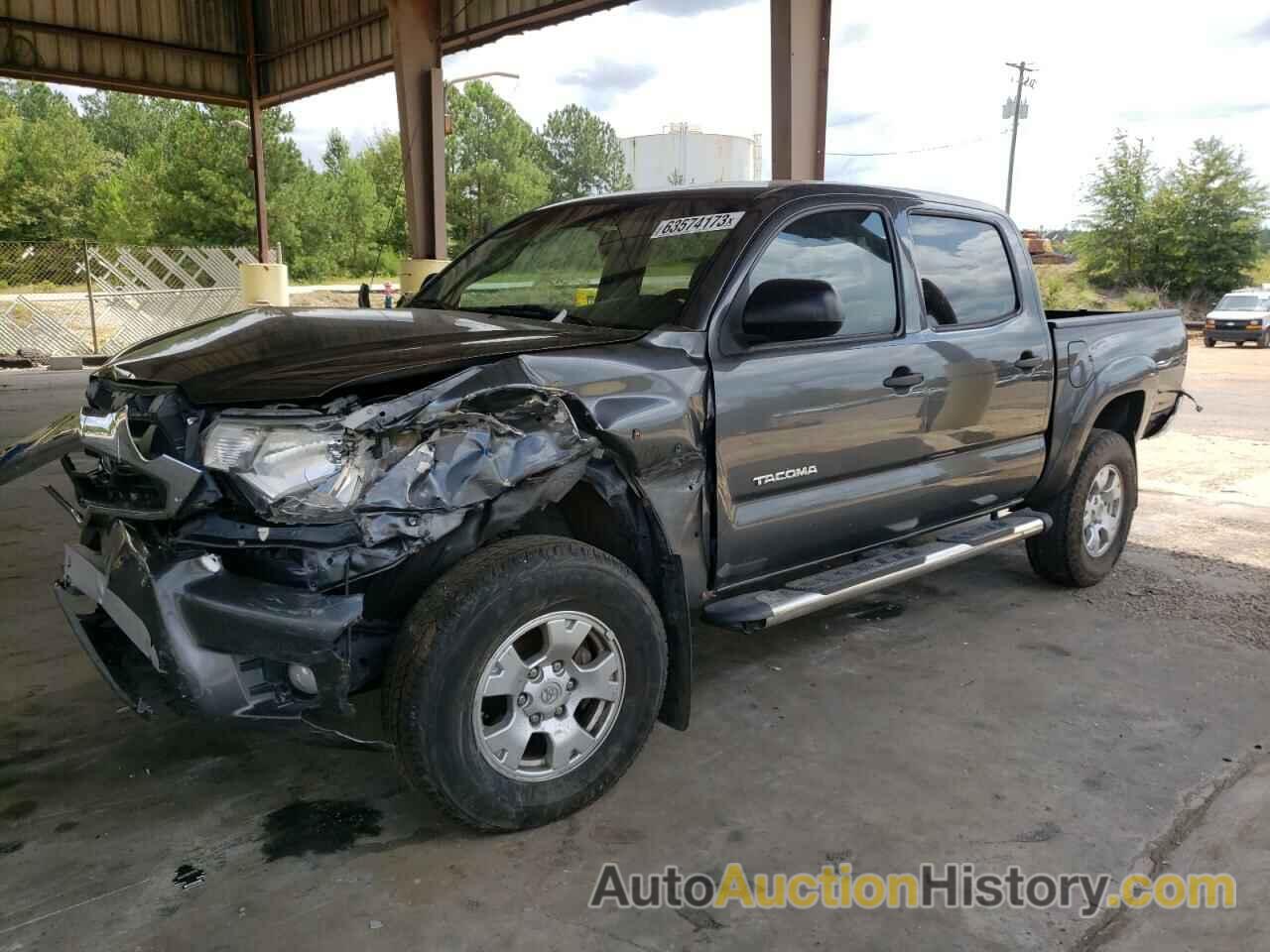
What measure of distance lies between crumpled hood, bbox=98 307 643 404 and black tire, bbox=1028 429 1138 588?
9.27 ft

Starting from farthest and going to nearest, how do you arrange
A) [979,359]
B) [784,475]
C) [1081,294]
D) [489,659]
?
1. [1081,294]
2. [979,359]
3. [784,475]
4. [489,659]

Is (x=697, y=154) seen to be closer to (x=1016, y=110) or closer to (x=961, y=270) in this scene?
(x=1016, y=110)

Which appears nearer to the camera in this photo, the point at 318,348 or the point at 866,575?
the point at 318,348

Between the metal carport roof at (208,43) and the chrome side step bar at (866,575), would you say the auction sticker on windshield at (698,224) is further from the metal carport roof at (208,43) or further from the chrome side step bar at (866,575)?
the metal carport roof at (208,43)

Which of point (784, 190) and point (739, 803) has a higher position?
point (784, 190)

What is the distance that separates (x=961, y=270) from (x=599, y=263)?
165 cm

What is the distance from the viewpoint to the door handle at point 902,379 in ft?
12.3

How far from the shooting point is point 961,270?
14.1 feet

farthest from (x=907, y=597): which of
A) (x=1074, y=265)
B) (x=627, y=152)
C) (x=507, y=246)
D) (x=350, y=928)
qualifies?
(x=627, y=152)

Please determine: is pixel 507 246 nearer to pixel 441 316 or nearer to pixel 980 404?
pixel 441 316

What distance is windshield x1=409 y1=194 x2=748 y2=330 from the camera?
3.49 metres

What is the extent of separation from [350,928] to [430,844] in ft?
1.29

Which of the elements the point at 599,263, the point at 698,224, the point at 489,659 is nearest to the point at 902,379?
the point at 698,224

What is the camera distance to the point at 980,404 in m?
4.20
